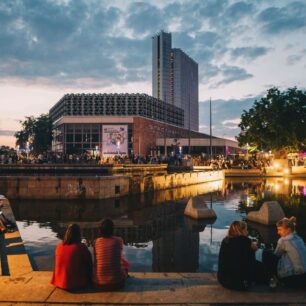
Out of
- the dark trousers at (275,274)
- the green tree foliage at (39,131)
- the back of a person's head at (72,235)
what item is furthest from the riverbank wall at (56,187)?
the green tree foliage at (39,131)

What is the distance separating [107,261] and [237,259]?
2149mm

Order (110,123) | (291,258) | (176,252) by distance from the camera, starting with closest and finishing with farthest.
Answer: (291,258) → (176,252) → (110,123)

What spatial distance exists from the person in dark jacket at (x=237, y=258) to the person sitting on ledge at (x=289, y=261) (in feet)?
1.81

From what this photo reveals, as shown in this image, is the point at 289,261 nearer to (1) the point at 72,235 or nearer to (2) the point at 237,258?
(2) the point at 237,258

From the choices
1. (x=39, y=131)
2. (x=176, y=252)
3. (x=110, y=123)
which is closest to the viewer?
(x=176, y=252)

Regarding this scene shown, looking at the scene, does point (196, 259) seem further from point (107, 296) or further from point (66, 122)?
point (66, 122)

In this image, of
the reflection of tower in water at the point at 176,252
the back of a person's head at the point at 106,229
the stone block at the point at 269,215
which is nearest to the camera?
the back of a person's head at the point at 106,229

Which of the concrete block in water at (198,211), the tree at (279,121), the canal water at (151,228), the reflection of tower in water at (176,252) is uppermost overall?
the tree at (279,121)

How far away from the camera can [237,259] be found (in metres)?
6.34

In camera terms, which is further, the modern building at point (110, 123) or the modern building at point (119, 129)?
the modern building at point (119, 129)

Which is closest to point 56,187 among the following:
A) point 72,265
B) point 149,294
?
point 72,265

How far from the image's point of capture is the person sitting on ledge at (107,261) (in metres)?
6.39

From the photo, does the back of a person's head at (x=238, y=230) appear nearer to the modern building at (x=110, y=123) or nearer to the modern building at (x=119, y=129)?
the modern building at (x=110, y=123)

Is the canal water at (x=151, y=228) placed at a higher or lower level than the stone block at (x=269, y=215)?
lower
